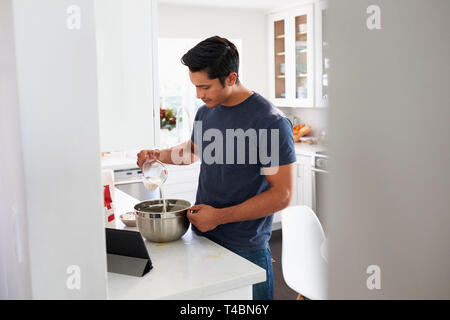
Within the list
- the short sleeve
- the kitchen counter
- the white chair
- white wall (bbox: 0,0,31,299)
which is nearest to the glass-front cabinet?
the white chair

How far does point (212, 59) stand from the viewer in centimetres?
173

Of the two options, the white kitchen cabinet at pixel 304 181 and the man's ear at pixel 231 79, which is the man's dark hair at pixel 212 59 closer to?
the man's ear at pixel 231 79

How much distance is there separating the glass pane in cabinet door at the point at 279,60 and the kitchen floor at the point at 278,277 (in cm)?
167

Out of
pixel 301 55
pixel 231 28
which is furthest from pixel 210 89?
pixel 231 28

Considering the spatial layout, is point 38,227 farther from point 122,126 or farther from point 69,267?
point 122,126

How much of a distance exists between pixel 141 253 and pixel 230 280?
302 millimetres

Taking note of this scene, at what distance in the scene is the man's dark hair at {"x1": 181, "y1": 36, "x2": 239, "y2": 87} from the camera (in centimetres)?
173

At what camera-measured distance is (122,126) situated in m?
1.71

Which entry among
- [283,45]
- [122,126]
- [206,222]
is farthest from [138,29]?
[283,45]

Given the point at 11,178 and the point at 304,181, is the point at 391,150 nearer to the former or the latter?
the point at 11,178

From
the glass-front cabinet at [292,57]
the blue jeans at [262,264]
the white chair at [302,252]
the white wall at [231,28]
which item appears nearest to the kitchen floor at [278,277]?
the white chair at [302,252]

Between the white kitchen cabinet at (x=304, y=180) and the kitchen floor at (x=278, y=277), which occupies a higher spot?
the white kitchen cabinet at (x=304, y=180)

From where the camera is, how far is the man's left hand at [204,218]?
1.58 meters

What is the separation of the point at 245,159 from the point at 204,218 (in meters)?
0.31
